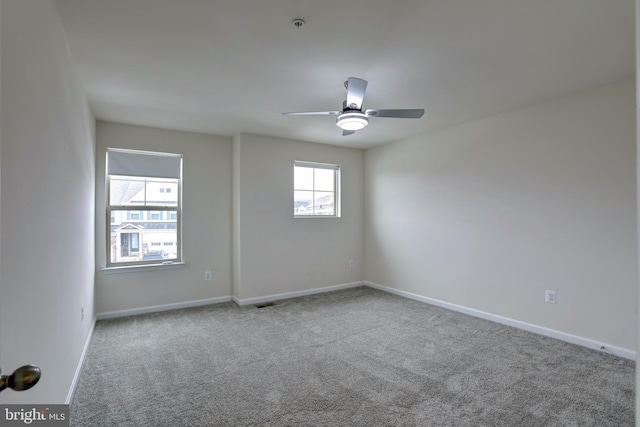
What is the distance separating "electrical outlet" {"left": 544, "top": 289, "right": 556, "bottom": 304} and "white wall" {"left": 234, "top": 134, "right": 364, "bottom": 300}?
2931mm

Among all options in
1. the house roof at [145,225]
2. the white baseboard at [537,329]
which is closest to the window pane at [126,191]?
the house roof at [145,225]

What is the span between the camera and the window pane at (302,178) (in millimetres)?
5230

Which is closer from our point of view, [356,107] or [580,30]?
[580,30]

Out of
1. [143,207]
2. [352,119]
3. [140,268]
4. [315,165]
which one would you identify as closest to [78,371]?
[140,268]

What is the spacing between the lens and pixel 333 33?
7.00 feet

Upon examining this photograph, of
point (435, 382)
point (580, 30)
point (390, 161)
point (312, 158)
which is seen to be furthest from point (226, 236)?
point (580, 30)

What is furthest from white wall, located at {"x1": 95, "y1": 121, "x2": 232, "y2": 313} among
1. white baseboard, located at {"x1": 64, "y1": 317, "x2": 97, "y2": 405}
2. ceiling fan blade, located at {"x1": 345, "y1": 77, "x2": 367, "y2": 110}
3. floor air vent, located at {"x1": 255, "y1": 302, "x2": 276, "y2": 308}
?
ceiling fan blade, located at {"x1": 345, "y1": 77, "x2": 367, "y2": 110}

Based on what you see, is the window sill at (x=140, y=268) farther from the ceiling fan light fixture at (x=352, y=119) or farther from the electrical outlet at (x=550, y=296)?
the electrical outlet at (x=550, y=296)

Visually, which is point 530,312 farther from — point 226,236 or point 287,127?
point 226,236

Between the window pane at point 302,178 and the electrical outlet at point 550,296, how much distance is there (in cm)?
345

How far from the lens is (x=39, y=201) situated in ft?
5.17

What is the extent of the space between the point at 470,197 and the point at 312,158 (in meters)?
2.44

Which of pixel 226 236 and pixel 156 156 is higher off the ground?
pixel 156 156

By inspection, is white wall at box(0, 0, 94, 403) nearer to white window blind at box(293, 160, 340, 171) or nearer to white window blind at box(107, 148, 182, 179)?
white window blind at box(107, 148, 182, 179)
